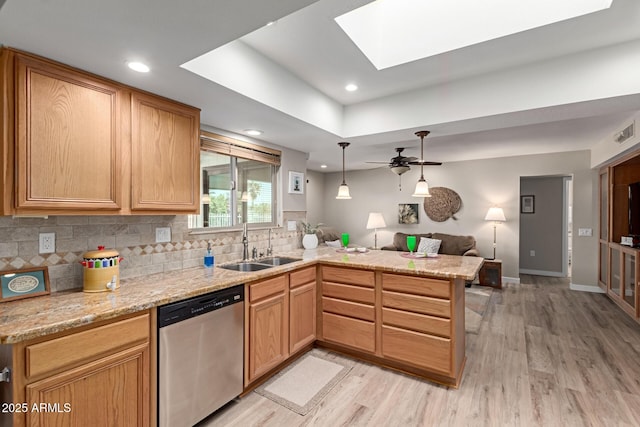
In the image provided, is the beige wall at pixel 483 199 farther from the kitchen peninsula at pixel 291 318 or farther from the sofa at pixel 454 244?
the kitchen peninsula at pixel 291 318

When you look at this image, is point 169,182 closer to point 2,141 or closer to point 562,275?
point 2,141

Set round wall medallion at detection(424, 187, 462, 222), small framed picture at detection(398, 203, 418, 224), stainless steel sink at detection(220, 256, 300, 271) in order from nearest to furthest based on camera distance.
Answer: stainless steel sink at detection(220, 256, 300, 271)
round wall medallion at detection(424, 187, 462, 222)
small framed picture at detection(398, 203, 418, 224)

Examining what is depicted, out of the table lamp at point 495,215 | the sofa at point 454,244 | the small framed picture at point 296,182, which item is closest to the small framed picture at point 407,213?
the sofa at point 454,244

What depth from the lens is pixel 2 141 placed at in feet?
4.69

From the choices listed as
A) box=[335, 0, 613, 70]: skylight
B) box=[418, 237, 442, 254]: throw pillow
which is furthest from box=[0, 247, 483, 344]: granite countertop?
box=[418, 237, 442, 254]: throw pillow

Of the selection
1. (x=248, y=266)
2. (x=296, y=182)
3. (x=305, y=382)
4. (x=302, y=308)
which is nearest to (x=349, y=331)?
(x=302, y=308)

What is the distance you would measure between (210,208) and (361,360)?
201 centimetres

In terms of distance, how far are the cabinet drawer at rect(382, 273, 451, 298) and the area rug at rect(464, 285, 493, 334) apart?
1.43 m

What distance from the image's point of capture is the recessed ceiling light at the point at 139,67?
5.34 ft

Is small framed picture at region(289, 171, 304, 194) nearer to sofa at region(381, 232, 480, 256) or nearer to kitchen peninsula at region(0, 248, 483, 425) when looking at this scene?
kitchen peninsula at region(0, 248, 483, 425)

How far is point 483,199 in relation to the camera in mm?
5840

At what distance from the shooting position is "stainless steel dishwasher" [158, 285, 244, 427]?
1711 millimetres

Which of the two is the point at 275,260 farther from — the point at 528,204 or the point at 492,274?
the point at 528,204

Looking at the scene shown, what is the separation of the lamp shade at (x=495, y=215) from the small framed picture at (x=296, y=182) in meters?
3.63
